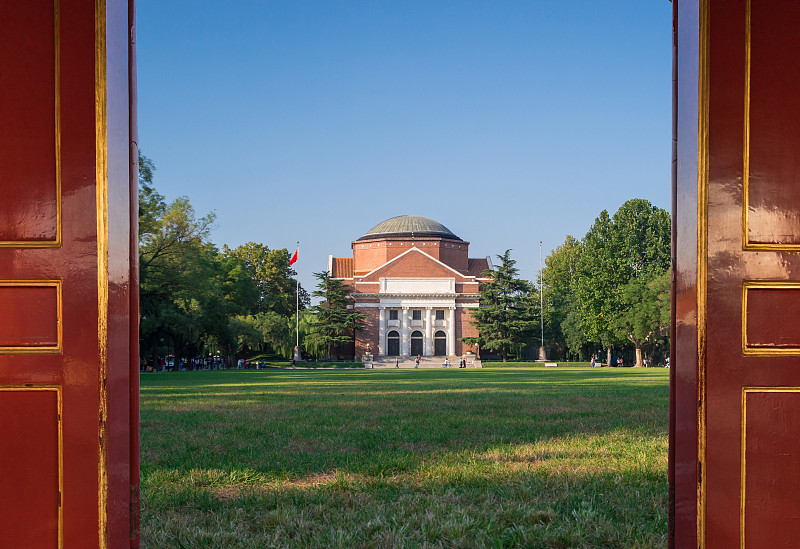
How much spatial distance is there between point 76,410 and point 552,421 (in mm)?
7727

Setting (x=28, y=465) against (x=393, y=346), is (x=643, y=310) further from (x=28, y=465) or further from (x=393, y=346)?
(x=28, y=465)

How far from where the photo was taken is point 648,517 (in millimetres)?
4551

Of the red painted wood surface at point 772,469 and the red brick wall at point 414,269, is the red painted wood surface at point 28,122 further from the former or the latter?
the red brick wall at point 414,269

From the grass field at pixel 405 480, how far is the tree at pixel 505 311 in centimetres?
4880

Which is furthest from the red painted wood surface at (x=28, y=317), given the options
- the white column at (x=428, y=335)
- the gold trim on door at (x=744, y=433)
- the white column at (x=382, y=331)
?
the white column at (x=428, y=335)

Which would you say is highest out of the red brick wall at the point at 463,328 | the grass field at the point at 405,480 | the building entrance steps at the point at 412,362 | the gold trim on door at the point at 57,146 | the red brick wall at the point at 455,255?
the red brick wall at the point at 455,255

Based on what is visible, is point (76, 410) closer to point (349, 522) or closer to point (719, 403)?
point (349, 522)

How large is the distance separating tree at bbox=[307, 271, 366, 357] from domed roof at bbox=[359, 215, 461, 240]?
1077 centimetres

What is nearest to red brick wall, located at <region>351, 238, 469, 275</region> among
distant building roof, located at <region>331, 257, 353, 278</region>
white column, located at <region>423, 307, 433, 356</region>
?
distant building roof, located at <region>331, 257, 353, 278</region>

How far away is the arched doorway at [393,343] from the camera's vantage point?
6621 centimetres

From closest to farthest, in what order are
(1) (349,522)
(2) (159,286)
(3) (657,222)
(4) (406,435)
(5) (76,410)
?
(5) (76,410) → (1) (349,522) → (4) (406,435) → (2) (159,286) → (3) (657,222)

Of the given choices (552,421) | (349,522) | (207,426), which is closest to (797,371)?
(349,522)

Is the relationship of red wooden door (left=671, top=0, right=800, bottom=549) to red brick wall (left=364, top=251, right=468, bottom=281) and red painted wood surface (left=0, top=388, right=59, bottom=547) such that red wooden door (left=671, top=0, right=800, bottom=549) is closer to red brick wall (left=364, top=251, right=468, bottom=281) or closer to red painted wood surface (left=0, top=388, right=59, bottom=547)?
red painted wood surface (left=0, top=388, right=59, bottom=547)

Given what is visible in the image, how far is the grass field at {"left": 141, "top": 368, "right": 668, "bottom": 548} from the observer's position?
417 centimetres
